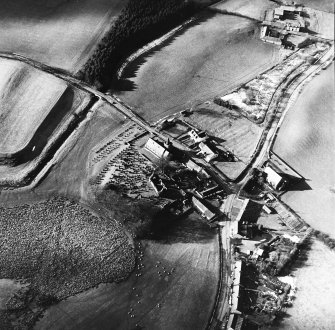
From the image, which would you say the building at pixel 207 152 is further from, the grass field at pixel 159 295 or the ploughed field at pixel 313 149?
the grass field at pixel 159 295

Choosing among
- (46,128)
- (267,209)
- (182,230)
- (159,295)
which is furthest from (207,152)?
(46,128)

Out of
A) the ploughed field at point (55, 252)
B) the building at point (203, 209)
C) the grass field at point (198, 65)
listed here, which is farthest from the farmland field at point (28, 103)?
the building at point (203, 209)

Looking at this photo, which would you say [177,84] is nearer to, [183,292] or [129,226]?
[129,226]

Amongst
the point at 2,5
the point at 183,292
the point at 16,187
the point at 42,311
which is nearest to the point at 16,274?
the point at 42,311

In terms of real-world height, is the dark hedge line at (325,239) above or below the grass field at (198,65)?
below

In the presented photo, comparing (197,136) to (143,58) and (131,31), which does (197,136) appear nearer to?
(143,58)

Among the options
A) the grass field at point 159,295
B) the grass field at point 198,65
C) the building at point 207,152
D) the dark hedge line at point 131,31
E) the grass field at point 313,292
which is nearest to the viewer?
the grass field at point 159,295
